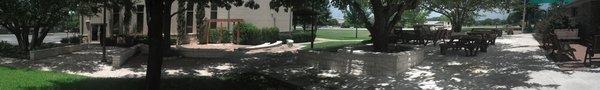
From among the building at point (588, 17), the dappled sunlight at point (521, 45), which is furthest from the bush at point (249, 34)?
the building at point (588, 17)

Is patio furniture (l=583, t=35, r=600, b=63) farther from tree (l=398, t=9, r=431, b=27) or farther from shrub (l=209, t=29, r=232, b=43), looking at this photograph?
tree (l=398, t=9, r=431, b=27)

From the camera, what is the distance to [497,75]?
473 inches

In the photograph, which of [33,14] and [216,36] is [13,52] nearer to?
[33,14]

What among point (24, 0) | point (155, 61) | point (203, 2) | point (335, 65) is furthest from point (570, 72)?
point (24, 0)

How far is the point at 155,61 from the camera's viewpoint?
28.7 feet

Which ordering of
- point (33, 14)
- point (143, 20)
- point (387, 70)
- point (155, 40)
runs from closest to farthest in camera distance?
point (155, 40) < point (387, 70) < point (33, 14) < point (143, 20)

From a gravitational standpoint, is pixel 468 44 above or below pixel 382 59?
above

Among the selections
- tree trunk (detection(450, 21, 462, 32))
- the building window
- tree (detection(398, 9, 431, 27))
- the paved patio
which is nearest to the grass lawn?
the paved patio

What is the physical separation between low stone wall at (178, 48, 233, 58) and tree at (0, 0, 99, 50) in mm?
3067

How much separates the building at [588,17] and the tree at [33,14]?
1559 centimetres

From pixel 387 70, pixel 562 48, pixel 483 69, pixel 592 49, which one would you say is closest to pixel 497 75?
pixel 483 69

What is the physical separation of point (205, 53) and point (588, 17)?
1292 cm

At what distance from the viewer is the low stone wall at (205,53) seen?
1795cm

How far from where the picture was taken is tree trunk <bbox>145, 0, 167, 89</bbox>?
8531mm
